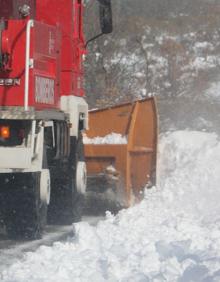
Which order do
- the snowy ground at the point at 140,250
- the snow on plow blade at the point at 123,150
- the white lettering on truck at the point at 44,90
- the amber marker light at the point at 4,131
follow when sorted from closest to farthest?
the snowy ground at the point at 140,250
the amber marker light at the point at 4,131
the white lettering on truck at the point at 44,90
the snow on plow blade at the point at 123,150

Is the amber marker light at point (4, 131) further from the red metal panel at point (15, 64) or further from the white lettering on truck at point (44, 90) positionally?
the white lettering on truck at point (44, 90)

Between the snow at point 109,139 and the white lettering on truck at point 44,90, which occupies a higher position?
the white lettering on truck at point 44,90

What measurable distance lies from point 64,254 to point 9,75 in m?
1.96

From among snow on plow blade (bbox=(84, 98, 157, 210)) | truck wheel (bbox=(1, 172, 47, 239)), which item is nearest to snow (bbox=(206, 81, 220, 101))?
snow on plow blade (bbox=(84, 98, 157, 210))

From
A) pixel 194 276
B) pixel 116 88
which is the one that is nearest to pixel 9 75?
pixel 194 276

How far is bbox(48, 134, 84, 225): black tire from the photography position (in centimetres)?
945

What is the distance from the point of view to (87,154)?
10914 mm

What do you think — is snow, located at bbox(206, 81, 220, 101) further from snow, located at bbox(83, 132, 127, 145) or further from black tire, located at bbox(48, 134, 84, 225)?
black tire, located at bbox(48, 134, 84, 225)

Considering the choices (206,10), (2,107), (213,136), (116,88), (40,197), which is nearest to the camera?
(2,107)

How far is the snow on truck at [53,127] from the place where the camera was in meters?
7.37

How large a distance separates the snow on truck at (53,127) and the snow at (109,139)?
90mm

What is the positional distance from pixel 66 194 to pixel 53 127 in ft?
4.88

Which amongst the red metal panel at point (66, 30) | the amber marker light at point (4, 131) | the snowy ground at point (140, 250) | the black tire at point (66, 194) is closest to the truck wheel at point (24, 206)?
the amber marker light at point (4, 131)

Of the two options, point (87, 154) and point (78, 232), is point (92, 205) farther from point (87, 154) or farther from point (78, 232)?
point (78, 232)
